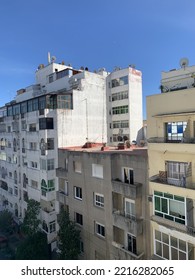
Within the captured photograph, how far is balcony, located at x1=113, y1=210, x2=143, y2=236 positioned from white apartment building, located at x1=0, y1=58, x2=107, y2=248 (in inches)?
476

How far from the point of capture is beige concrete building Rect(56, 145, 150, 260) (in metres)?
16.0

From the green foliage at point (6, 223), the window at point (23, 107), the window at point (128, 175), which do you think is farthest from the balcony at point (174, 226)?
the green foliage at point (6, 223)

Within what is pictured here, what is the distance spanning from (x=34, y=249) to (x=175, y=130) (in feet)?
72.9

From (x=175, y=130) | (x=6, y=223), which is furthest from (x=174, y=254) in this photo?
(x=6, y=223)

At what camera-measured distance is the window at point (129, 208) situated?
1677 centimetres

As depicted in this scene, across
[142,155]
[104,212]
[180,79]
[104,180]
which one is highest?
[180,79]

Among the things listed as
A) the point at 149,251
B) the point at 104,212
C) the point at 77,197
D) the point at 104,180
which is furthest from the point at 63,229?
the point at 149,251

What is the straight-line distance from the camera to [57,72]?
35.9 meters

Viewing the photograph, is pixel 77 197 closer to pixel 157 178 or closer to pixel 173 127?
pixel 157 178

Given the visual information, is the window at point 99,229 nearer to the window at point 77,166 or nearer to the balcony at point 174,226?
the window at point 77,166

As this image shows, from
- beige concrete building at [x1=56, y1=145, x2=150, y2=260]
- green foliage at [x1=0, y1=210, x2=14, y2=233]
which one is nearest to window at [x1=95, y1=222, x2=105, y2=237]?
beige concrete building at [x1=56, y1=145, x2=150, y2=260]

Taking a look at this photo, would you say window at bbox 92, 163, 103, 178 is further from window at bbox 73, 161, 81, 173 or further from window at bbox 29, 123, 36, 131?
window at bbox 29, 123, 36, 131

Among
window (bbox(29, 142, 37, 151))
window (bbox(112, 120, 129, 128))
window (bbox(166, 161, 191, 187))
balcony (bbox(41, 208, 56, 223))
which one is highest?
Result: window (bbox(112, 120, 129, 128))

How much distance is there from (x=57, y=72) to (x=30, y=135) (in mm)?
13499
